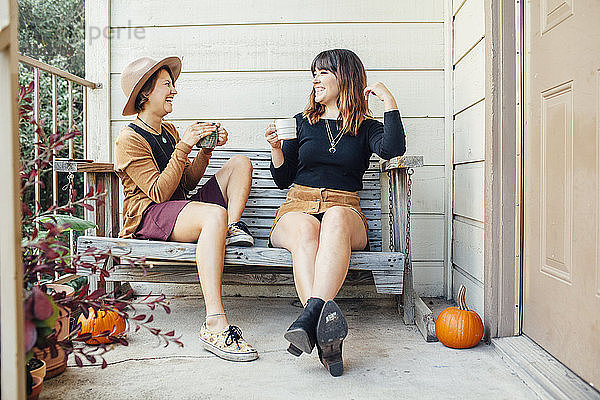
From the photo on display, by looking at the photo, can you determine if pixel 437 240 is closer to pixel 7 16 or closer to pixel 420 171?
pixel 420 171

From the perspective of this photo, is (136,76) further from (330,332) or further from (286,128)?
(330,332)

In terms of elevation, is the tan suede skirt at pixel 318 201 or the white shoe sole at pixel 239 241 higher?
the tan suede skirt at pixel 318 201

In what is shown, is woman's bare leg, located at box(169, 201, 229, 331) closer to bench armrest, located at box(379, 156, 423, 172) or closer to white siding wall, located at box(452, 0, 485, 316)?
bench armrest, located at box(379, 156, 423, 172)

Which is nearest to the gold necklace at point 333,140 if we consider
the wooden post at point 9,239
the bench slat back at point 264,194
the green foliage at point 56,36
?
the bench slat back at point 264,194

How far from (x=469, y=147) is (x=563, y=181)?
84 cm

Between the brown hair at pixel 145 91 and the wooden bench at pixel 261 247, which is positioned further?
the brown hair at pixel 145 91

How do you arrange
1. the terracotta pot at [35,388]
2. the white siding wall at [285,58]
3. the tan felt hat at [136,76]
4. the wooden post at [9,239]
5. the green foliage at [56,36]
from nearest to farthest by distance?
the wooden post at [9,239] < the terracotta pot at [35,388] < the tan felt hat at [136,76] < the white siding wall at [285,58] < the green foliage at [56,36]

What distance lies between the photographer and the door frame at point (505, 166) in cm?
198

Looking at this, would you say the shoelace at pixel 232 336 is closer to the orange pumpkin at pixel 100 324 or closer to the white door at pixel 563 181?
the orange pumpkin at pixel 100 324

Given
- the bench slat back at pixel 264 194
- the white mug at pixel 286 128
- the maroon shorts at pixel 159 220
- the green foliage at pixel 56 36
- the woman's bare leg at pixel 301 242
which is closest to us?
the woman's bare leg at pixel 301 242

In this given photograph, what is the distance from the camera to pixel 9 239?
0.93 meters

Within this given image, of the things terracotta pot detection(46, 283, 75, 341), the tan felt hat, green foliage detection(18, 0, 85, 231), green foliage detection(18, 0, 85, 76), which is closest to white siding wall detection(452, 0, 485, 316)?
the tan felt hat

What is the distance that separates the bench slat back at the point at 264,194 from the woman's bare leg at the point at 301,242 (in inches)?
19.2

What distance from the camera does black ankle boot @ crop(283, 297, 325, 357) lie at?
1.68m
